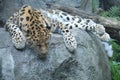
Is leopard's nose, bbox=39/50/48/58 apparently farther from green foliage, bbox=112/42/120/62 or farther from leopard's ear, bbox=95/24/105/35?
green foliage, bbox=112/42/120/62

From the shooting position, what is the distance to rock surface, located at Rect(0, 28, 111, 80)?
686cm

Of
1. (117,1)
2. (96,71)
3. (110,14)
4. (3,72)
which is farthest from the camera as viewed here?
(117,1)

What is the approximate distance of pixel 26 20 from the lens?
710 centimetres

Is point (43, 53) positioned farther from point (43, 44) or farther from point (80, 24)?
point (80, 24)

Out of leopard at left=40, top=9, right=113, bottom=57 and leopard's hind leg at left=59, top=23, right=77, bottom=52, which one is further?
leopard at left=40, top=9, right=113, bottom=57

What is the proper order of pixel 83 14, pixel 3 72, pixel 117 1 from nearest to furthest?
pixel 3 72 → pixel 83 14 → pixel 117 1

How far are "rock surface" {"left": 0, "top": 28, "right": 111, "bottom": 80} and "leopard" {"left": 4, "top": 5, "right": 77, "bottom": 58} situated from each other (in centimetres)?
10

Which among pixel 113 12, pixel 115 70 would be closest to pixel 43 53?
pixel 115 70

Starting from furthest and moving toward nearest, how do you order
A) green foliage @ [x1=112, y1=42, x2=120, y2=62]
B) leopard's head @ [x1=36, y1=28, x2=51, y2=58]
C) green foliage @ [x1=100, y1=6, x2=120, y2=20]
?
green foliage @ [x1=100, y1=6, x2=120, y2=20], green foliage @ [x1=112, y1=42, x2=120, y2=62], leopard's head @ [x1=36, y1=28, x2=51, y2=58]

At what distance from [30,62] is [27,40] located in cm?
33

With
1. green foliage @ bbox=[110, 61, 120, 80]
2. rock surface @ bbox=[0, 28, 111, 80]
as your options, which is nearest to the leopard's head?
rock surface @ bbox=[0, 28, 111, 80]

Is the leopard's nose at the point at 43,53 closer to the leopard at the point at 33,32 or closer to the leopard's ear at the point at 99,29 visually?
the leopard at the point at 33,32

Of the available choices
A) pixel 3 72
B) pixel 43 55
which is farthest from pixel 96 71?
pixel 3 72

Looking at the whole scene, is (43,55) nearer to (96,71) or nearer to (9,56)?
(9,56)
